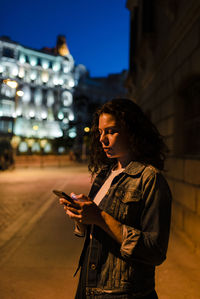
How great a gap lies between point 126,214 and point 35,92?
60892mm

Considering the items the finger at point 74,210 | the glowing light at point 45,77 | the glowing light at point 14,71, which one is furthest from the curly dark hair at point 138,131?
the glowing light at point 45,77

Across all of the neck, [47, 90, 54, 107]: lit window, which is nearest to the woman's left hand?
the neck

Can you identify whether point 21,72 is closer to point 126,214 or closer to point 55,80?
point 55,80

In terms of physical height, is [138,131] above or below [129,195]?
above

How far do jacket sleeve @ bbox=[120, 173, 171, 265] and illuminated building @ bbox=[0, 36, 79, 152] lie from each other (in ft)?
166

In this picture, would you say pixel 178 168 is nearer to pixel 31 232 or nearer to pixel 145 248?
pixel 31 232

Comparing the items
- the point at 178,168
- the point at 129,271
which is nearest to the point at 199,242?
the point at 178,168

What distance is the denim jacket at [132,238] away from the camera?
1.39 m

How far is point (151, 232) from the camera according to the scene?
1397mm

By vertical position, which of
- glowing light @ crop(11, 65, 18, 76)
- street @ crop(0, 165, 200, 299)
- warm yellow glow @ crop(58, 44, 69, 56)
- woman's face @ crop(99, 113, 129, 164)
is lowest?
street @ crop(0, 165, 200, 299)

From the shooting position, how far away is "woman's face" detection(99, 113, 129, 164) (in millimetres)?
1642

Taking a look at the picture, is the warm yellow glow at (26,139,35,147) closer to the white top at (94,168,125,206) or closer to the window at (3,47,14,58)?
the window at (3,47,14,58)

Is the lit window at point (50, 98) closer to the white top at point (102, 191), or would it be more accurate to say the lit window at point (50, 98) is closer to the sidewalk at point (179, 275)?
the sidewalk at point (179, 275)

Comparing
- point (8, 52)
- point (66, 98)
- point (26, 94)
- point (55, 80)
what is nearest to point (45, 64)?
point (55, 80)
